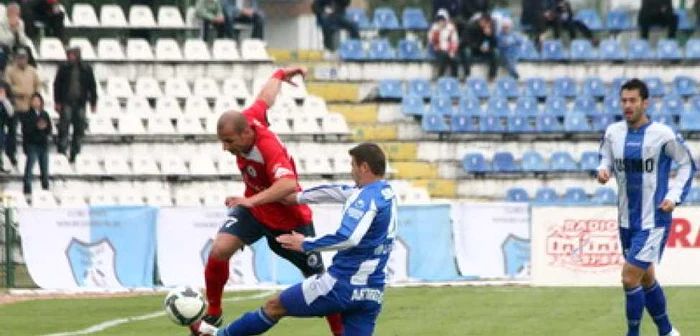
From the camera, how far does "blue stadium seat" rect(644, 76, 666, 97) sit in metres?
36.1

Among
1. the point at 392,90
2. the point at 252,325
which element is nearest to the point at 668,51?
the point at 392,90

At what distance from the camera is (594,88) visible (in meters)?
36.0

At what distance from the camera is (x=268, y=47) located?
3969cm

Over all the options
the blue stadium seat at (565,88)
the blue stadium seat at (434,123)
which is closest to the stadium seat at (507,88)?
the blue stadium seat at (565,88)

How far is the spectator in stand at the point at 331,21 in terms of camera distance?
116 feet

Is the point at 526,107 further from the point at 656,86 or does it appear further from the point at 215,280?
the point at 215,280

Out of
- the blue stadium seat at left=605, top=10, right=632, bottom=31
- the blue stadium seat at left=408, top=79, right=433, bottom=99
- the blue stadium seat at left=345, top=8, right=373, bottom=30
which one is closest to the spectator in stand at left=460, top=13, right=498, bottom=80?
the blue stadium seat at left=408, top=79, right=433, bottom=99

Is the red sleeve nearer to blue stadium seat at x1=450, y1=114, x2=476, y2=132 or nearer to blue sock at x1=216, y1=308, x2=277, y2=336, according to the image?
blue sock at x1=216, y1=308, x2=277, y2=336

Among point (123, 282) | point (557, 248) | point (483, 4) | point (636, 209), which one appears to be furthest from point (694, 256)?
point (483, 4)

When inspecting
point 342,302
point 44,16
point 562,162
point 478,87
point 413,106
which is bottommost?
point 562,162

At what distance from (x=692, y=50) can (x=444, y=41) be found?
5212mm

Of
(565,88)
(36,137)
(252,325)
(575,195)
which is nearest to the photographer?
(252,325)

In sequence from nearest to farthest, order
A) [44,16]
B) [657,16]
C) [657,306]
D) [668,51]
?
[657,306]
[44,16]
[668,51]
[657,16]

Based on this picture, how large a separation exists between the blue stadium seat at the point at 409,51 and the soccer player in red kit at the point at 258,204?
804 inches
